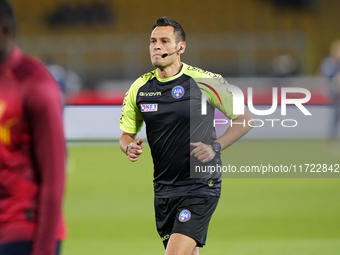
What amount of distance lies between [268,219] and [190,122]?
122 inches

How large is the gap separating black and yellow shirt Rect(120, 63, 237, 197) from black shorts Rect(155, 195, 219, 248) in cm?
5

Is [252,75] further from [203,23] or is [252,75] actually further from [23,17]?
[23,17]

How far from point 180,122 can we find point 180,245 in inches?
34.5

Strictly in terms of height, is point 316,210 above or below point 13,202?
below

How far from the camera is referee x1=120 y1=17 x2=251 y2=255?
3.63 metres

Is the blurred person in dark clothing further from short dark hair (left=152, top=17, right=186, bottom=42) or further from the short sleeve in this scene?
the short sleeve

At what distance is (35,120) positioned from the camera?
170cm

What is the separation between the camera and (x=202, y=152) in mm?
3545

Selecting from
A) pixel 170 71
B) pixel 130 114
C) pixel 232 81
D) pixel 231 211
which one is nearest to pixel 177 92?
pixel 170 71

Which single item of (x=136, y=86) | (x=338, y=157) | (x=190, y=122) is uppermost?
(x=136, y=86)

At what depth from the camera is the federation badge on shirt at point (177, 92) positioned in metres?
3.86

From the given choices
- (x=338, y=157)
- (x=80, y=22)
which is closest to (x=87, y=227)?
(x=338, y=157)

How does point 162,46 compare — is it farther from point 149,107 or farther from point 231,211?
point 231,211

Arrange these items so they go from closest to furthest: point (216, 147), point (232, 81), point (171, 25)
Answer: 1. point (216, 147)
2. point (171, 25)
3. point (232, 81)
